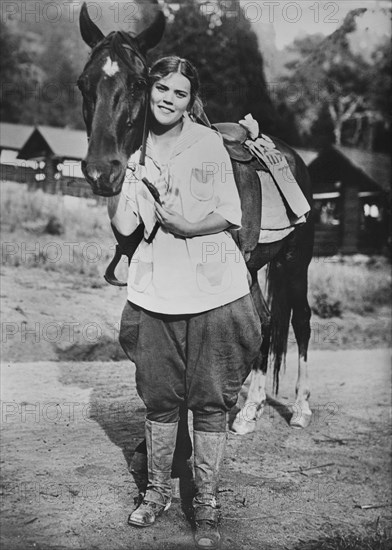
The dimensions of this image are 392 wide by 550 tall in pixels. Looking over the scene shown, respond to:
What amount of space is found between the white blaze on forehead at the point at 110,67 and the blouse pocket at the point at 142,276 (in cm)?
69

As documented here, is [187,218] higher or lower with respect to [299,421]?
higher

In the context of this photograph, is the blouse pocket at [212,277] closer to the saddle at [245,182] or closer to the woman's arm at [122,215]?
the woman's arm at [122,215]

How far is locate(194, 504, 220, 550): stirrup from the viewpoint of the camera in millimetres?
2414

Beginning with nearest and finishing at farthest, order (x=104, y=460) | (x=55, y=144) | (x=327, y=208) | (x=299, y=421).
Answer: (x=104, y=460)
(x=55, y=144)
(x=299, y=421)
(x=327, y=208)

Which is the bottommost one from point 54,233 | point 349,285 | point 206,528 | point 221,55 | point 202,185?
point 206,528

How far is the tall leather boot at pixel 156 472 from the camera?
8.09 ft

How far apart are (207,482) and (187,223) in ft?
3.18

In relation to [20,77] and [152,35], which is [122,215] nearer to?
[152,35]

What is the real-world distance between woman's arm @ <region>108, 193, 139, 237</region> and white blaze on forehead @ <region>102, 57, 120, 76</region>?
44cm

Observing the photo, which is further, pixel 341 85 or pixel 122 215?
pixel 341 85

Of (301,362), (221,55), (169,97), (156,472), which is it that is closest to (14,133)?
(169,97)

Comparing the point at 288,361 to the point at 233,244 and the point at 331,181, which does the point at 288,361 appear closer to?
the point at 331,181

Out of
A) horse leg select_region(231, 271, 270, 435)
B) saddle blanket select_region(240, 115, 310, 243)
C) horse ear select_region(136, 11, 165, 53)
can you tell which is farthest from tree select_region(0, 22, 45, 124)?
horse leg select_region(231, 271, 270, 435)

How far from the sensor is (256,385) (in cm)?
356
